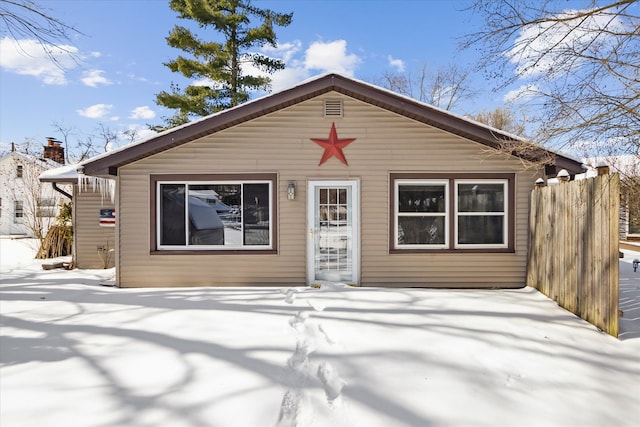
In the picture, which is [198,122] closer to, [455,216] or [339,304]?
[339,304]

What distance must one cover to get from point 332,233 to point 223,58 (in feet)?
38.2

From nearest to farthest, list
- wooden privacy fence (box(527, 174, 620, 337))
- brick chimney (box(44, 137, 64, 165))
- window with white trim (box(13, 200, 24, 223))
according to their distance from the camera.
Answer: wooden privacy fence (box(527, 174, 620, 337)), brick chimney (box(44, 137, 64, 165)), window with white trim (box(13, 200, 24, 223))

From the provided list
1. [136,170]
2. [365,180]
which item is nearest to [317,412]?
[365,180]

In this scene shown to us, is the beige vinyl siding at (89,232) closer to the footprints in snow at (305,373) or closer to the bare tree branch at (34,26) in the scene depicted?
the bare tree branch at (34,26)

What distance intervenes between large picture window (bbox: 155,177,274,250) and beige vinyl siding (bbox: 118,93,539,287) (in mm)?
221

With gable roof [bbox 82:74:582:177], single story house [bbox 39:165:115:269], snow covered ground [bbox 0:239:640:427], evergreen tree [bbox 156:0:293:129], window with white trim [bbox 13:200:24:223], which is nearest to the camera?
snow covered ground [bbox 0:239:640:427]

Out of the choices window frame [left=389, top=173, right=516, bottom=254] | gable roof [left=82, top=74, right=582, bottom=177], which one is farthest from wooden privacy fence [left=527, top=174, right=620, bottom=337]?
gable roof [left=82, top=74, right=582, bottom=177]

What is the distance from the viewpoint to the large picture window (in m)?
6.50

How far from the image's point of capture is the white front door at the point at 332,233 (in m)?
6.43

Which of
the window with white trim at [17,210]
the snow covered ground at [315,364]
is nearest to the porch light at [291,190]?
the snow covered ground at [315,364]

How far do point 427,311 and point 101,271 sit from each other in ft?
25.2

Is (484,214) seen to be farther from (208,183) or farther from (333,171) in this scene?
(208,183)

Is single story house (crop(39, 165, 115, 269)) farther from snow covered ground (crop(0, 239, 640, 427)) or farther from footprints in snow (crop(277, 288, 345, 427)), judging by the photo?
footprints in snow (crop(277, 288, 345, 427))

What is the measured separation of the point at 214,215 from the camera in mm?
6543
